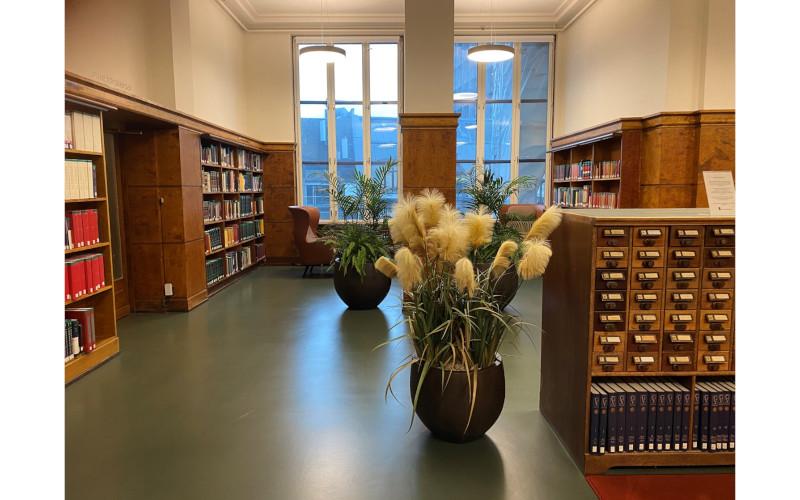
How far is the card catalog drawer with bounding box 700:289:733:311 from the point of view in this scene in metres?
2.24

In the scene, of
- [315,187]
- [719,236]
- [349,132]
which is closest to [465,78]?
[349,132]

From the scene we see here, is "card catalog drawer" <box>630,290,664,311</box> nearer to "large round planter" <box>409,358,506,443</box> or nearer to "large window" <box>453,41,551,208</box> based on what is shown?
"large round planter" <box>409,358,506,443</box>

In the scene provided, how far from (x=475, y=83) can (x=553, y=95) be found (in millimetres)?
1569

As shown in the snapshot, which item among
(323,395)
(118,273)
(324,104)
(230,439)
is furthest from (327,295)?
(324,104)

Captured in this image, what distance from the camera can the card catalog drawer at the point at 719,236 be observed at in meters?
2.23

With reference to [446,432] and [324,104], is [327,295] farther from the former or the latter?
[324,104]

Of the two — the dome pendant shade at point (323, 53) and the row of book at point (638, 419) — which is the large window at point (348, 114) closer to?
the dome pendant shade at point (323, 53)

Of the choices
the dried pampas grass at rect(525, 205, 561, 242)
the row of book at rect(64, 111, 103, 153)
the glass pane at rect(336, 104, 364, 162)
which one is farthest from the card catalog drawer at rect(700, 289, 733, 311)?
the glass pane at rect(336, 104, 364, 162)

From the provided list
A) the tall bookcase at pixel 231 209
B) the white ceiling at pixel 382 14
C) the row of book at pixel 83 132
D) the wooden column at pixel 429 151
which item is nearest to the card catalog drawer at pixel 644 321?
the wooden column at pixel 429 151

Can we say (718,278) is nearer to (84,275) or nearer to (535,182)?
(84,275)

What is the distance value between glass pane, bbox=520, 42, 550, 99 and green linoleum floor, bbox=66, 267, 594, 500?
674cm

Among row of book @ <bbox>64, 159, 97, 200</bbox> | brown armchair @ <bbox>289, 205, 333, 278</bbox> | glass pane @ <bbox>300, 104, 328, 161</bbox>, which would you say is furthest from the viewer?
glass pane @ <bbox>300, 104, 328, 161</bbox>

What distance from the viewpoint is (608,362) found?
7.42ft
